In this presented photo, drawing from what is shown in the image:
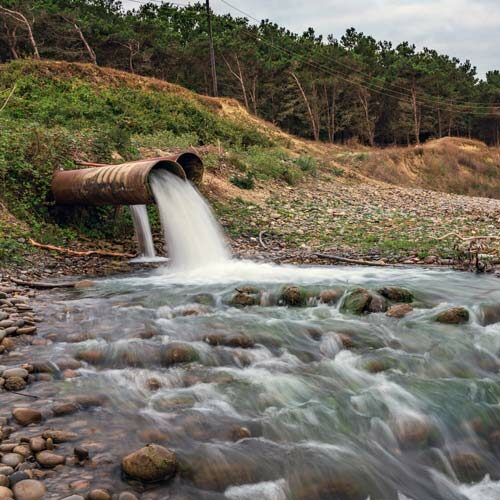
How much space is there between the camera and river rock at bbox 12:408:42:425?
12.5 feet

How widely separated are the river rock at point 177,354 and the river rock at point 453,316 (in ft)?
10.5

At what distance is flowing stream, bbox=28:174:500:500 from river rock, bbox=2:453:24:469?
1.79ft

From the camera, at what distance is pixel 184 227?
11.2 metres

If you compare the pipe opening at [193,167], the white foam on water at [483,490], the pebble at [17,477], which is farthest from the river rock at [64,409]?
the pipe opening at [193,167]

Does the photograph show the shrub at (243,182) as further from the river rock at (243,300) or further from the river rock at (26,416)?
the river rock at (26,416)

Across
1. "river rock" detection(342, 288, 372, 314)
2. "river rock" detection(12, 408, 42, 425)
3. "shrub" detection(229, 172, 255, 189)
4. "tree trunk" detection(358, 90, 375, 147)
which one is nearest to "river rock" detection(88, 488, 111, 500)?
"river rock" detection(12, 408, 42, 425)

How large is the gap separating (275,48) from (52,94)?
3530 centimetres

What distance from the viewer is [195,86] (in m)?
45.5

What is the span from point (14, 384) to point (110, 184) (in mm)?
5912

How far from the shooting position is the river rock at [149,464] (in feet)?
10.7

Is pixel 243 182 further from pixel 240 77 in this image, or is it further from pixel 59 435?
pixel 240 77

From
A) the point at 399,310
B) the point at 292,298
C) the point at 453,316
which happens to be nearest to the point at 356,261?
the point at 292,298

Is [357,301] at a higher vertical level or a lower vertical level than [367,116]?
lower

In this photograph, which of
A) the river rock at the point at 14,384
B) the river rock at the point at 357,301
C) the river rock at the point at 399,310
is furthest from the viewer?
the river rock at the point at 357,301
